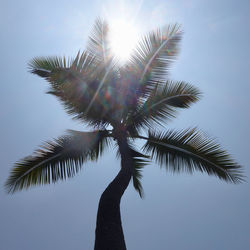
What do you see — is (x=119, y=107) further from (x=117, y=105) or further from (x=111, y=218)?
(x=111, y=218)

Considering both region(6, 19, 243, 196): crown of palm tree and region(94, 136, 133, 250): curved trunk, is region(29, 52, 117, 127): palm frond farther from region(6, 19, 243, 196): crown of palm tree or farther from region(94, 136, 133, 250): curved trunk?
region(94, 136, 133, 250): curved trunk

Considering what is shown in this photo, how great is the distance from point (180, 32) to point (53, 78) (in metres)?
3.89

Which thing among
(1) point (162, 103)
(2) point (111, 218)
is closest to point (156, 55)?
(1) point (162, 103)

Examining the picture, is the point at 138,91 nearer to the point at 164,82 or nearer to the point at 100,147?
the point at 164,82

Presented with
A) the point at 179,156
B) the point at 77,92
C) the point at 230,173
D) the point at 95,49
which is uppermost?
the point at 95,49

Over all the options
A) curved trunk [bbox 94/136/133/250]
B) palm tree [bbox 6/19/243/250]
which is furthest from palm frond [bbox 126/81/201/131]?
curved trunk [bbox 94/136/133/250]

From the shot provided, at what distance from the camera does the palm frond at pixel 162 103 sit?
27.0 feet

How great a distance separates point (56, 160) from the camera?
7922 mm

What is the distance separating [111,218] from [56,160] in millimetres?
3100

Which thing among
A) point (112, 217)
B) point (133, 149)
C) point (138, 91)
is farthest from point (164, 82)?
point (112, 217)

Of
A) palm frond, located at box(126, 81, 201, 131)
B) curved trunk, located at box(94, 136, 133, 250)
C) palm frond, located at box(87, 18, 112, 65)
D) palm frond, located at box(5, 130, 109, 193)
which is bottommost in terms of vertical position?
curved trunk, located at box(94, 136, 133, 250)

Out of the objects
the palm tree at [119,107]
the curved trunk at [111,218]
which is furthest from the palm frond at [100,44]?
the curved trunk at [111,218]

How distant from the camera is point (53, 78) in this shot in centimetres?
766

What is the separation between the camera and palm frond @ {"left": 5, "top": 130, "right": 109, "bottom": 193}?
7.59m
